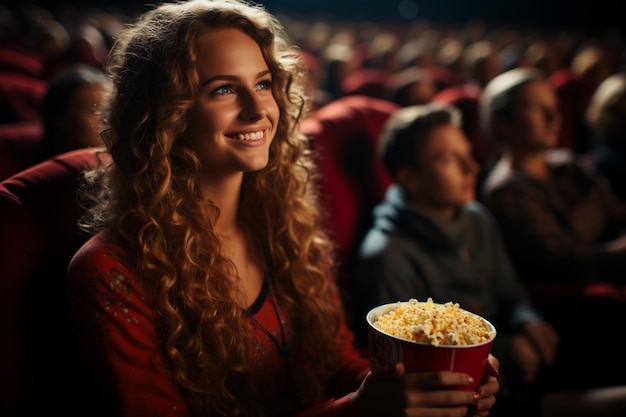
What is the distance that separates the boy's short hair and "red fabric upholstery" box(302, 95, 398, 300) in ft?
0.31

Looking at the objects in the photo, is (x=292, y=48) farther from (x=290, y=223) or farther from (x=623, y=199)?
(x=623, y=199)

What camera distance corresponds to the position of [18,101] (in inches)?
82.6

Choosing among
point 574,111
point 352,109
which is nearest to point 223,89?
point 352,109

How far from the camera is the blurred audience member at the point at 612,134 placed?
92.8 inches

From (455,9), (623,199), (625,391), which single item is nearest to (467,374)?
(625,391)

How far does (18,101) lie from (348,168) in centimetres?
140

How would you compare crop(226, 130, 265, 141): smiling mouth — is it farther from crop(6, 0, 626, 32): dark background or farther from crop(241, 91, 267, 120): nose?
crop(6, 0, 626, 32): dark background

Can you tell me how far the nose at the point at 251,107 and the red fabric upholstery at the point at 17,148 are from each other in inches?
28.1

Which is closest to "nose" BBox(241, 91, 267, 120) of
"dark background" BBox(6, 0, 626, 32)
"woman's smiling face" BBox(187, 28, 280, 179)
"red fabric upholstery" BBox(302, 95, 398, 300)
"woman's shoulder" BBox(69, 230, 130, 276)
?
"woman's smiling face" BBox(187, 28, 280, 179)

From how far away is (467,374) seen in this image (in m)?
0.63

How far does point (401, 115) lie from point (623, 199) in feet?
4.50

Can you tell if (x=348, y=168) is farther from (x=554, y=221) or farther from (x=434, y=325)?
(x=434, y=325)

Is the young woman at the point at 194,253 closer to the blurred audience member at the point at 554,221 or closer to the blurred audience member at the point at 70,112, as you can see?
the blurred audience member at the point at 70,112

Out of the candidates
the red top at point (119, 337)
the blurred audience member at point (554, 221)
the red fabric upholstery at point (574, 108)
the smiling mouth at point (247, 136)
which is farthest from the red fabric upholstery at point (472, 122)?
the red top at point (119, 337)
